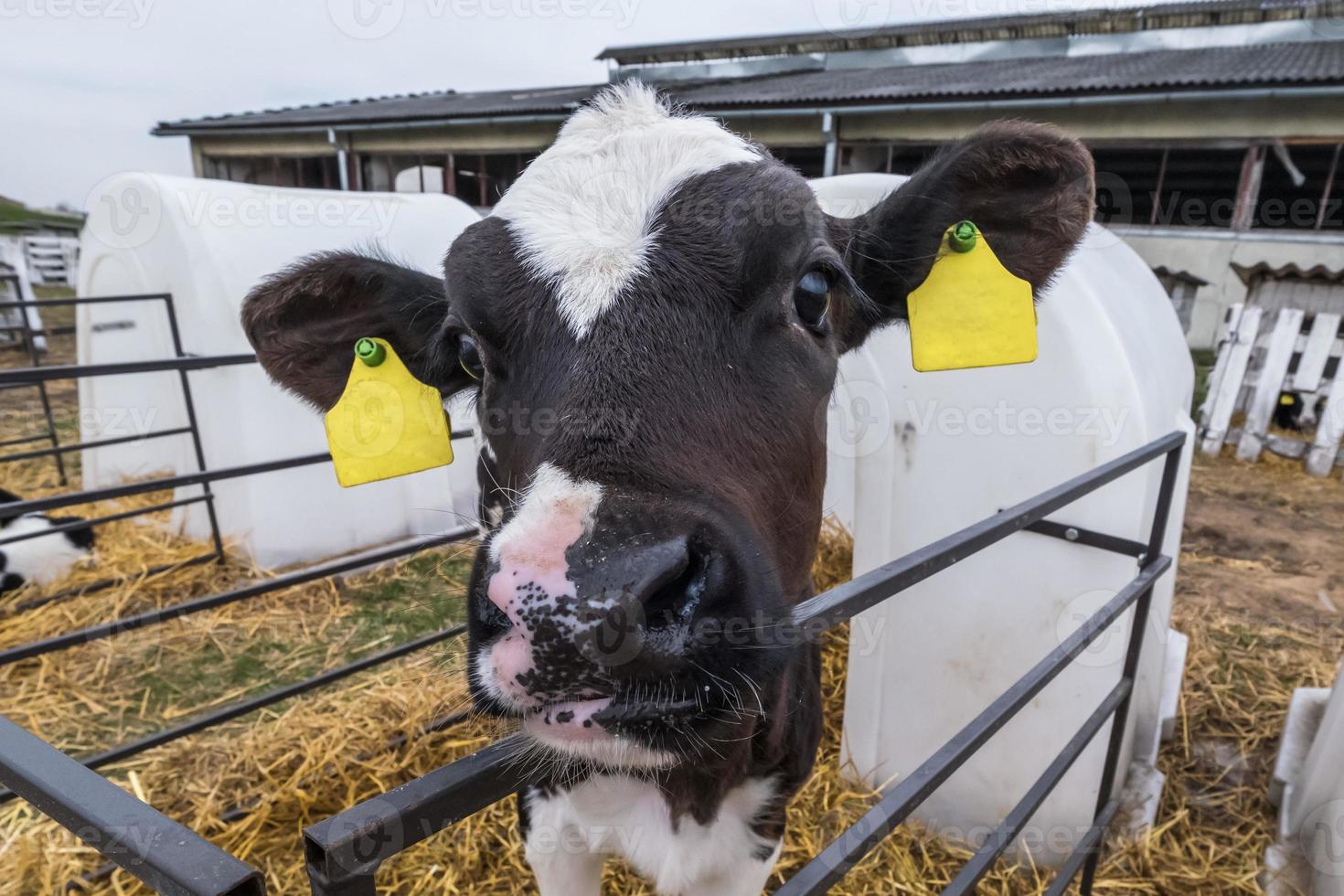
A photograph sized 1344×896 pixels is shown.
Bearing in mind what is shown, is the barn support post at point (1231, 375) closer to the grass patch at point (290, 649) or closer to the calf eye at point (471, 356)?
the grass patch at point (290, 649)

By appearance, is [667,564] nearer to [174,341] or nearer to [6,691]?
[6,691]

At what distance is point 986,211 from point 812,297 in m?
0.67

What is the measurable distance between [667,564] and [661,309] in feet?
1.69

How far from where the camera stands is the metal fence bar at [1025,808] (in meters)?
1.52

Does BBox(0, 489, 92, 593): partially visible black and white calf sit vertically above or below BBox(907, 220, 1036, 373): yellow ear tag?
below

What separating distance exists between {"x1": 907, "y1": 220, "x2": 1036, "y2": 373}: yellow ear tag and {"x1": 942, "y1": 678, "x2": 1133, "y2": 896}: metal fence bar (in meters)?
1.00

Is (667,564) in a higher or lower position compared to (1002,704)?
higher

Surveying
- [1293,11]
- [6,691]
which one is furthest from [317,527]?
[1293,11]

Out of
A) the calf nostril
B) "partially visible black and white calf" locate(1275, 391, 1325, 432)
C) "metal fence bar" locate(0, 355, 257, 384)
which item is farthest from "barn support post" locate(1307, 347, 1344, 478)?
"metal fence bar" locate(0, 355, 257, 384)

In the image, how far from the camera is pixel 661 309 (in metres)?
1.26

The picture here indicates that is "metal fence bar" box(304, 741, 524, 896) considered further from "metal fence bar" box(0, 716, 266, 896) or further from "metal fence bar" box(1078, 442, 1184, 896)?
"metal fence bar" box(1078, 442, 1184, 896)

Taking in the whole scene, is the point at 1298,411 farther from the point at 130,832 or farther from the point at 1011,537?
the point at 130,832

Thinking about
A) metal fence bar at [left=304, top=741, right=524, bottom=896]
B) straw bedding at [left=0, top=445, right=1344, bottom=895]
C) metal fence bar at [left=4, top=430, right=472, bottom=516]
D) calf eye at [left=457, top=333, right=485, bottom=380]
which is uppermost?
calf eye at [left=457, top=333, right=485, bottom=380]

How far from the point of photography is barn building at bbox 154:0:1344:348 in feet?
32.5
